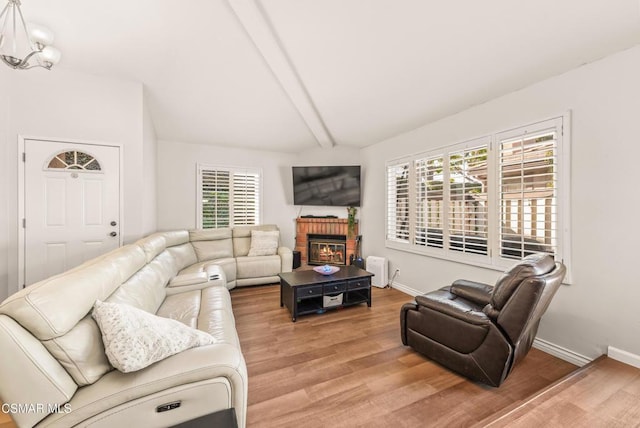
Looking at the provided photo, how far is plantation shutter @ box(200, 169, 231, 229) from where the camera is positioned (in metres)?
5.07

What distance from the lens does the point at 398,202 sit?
4.16 metres

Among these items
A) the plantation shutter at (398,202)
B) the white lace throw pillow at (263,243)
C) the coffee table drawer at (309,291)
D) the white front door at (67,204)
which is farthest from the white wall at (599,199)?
the white front door at (67,204)

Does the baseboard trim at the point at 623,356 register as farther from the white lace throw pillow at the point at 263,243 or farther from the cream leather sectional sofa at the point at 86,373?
the white lace throw pillow at the point at 263,243

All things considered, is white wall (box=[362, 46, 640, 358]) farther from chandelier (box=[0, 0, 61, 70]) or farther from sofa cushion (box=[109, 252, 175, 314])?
chandelier (box=[0, 0, 61, 70])

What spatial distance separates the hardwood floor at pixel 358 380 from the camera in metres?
1.63

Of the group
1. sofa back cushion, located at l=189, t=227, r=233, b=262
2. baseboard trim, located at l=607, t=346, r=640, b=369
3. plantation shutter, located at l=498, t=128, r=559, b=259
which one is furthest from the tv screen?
baseboard trim, located at l=607, t=346, r=640, b=369

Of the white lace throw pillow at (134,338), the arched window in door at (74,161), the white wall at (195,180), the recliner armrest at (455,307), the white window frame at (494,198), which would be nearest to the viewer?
the white lace throw pillow at (134,338)

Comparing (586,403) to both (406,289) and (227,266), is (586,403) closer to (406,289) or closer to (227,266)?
(406,289)

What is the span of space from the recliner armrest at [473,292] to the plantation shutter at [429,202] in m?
0.95

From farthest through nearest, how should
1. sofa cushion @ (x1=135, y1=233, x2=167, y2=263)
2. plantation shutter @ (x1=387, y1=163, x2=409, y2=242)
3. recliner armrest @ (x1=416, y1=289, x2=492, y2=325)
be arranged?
plantation shutter @ (x1=387, y1=163, x2=409, y2=242), sofa cushion @ (x1=135, y1=233, x2=167, y2=263), recliner armrest @ (x1=416, y1=289, x2=492, y2=325)

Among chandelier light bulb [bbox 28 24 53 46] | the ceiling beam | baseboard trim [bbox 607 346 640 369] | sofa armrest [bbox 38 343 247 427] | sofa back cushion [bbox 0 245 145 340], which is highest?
the ceiling beam

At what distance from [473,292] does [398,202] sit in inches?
78.6

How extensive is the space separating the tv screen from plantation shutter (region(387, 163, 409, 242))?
2.33 ft

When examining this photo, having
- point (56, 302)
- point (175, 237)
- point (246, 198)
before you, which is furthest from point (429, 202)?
point (175, 237)
